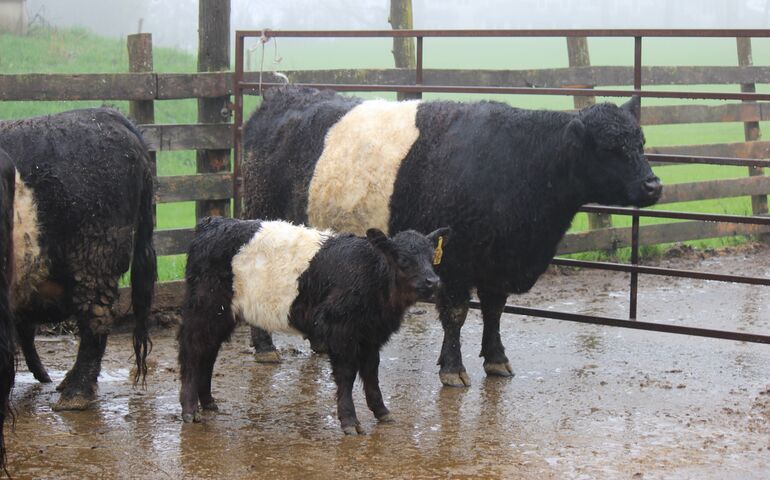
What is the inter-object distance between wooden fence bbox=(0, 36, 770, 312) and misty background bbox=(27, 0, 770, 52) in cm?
4153

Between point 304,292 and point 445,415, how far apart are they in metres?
1.06

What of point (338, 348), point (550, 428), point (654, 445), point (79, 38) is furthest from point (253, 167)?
point (79, 38)

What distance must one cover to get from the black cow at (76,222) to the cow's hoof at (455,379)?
5.95 ft

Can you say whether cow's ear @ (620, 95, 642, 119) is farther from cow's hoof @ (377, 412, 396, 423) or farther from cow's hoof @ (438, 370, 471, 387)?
cow's hoof @ (377, 412, 396, 423)

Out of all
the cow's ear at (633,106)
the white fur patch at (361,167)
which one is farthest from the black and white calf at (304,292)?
the cow's ear at (633,106)

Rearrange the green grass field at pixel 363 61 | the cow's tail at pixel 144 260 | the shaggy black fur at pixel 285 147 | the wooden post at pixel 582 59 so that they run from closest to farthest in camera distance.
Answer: the cow's tail at pixel 144 260 → the shaggy black fur at pixel 285 147 → the wooden post at pixel 582 59 → the green grass field at pixel 363 61

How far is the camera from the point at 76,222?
5.98 meters

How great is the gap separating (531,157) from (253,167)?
207 centimetres

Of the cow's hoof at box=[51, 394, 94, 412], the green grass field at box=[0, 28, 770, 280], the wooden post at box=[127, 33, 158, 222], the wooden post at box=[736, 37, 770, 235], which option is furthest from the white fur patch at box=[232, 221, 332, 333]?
the wooden post at box=[736, 37, 770, 235]

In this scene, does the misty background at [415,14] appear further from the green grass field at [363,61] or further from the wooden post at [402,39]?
the wooden post at [402,39]

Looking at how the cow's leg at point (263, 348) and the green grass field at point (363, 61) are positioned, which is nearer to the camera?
the cow's leg at point (263, 348)

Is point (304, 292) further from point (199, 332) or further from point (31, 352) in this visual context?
point (31, 352)

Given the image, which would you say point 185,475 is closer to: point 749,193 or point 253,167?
point 253,167

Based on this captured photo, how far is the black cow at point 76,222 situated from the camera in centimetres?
589
